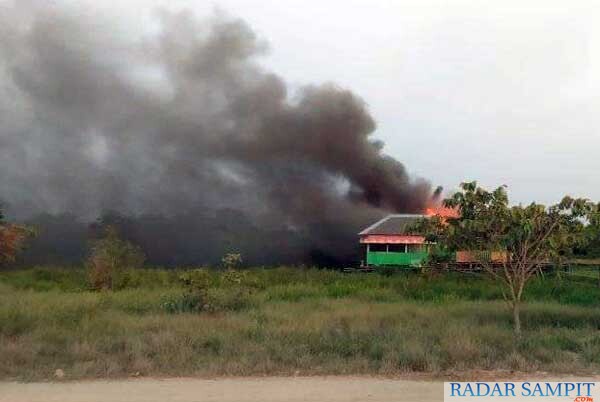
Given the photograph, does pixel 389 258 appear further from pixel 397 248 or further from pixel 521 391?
pixel 521 391

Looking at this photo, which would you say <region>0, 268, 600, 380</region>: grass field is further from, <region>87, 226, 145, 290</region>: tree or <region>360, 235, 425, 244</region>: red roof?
<region>360, 235, 425, 244</region>: red roof

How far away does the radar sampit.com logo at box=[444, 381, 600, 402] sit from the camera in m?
6.57

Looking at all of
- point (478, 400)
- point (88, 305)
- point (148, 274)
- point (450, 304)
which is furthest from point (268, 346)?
point (148, 274)

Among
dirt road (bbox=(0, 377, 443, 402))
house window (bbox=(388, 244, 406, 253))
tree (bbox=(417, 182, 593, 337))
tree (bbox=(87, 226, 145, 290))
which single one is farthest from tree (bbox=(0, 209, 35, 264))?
house window (bbox=(388, 244, 406, 253))

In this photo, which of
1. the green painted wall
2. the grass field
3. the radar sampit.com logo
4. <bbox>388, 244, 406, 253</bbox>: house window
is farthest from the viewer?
<bbox>388, 244, 406, 253</bbox>: house window

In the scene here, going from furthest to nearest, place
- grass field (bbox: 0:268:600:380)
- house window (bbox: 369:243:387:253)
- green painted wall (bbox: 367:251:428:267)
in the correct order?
house window (bbox: 369:243:387:253), green painted wall (bbox: 367:251:428:267), grass field (bbox: 0:268:600:380)

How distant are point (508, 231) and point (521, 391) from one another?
13.7 feet

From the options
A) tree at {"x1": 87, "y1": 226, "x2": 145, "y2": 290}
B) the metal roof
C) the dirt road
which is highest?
the metal roof

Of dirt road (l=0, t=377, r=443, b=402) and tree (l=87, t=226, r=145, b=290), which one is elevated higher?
tree (l=87, t=226, r=145, b=290)

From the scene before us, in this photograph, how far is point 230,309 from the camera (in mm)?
15180

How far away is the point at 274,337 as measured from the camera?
10211 mm

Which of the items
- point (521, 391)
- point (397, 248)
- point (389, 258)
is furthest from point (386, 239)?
point (521, 391)

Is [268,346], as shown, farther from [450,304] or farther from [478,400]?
[450,304]

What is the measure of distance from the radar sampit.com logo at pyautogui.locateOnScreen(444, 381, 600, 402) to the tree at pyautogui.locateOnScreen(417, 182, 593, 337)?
11.1ft
